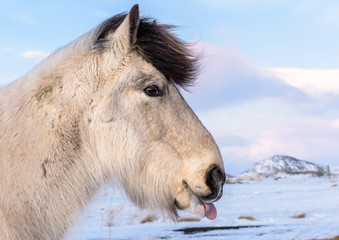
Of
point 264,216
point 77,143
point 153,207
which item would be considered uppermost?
point 77,143

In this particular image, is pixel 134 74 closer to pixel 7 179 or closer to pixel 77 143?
pixel 77 143

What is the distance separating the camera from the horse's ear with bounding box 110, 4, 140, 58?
2.99 meters

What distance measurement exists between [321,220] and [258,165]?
39046 millimetres

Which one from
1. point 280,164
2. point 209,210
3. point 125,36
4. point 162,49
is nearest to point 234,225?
point 209,210

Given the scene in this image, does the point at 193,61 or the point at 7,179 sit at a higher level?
the point at 193,61

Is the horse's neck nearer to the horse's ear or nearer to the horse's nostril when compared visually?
the horse's ear

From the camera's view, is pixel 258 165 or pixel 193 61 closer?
pixel 193 61

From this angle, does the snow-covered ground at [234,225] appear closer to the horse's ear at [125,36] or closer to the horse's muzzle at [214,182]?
the horse's muzzle at [214,182]

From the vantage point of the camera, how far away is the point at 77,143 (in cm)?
290

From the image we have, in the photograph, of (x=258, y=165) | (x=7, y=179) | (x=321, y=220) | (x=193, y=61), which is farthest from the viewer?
(x=258, y=165)

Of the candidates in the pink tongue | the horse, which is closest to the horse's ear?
the horse

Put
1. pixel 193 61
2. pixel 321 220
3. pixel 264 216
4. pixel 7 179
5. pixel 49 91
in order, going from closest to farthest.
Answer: pixel 7 179
pixel 49 91
pixel 193 61
pixel 321 220
pixel 264 216

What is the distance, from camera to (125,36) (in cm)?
304

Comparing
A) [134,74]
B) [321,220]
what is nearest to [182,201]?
[134,74]
